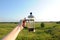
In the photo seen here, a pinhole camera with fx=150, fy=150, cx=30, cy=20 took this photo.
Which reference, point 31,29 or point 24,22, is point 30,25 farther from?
point 24,22

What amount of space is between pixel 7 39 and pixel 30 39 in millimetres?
17084

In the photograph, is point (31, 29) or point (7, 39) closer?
point (7, 39)

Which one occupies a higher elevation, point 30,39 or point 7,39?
point 7,39

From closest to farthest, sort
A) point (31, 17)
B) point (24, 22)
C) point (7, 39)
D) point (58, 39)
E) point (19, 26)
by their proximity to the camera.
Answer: point (7, 39) < point (19, 26) < point (24, 22) < point (31, 17) < point (58, 39)

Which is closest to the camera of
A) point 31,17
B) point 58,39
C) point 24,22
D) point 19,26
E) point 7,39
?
point 7,39

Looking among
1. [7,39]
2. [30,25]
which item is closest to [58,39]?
[30,25]

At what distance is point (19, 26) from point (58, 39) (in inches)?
651

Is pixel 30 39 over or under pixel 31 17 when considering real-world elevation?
under

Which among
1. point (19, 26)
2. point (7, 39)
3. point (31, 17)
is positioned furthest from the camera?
point (31, 17)

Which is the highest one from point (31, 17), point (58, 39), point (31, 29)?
point (31, 17)

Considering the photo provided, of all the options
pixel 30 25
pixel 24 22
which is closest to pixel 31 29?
pixel 30 25

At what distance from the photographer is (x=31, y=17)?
1.99 m

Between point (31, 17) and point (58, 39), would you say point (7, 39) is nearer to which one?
point (31, 17)

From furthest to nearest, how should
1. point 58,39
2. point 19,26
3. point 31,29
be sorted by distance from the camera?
point 58,39 → point 31,29 → point 19,26
